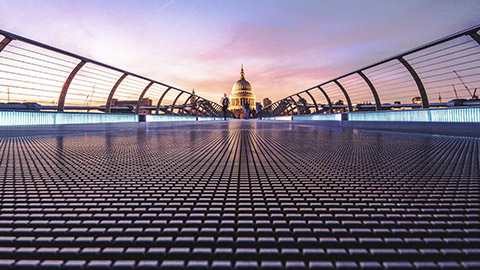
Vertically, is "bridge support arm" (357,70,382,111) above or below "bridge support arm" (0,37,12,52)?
below

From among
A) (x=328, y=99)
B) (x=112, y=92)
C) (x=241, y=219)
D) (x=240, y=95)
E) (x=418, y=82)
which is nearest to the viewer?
(x=241, y=219)

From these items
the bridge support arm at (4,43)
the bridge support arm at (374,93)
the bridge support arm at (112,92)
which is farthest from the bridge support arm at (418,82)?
the bridge support arm at (112,92)

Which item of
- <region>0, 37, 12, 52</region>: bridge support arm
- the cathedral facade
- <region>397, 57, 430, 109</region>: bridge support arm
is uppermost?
the cathedral facade

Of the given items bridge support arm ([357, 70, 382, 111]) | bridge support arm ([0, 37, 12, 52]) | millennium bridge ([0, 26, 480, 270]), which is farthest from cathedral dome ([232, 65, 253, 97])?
millennium bridge ([0, 26, 480, 270])

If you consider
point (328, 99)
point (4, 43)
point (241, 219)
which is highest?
point (4, 43)

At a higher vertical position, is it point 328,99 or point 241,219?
point 328,99

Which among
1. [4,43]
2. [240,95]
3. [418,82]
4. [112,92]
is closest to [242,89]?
[240,95]

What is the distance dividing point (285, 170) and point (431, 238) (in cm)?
→ 84

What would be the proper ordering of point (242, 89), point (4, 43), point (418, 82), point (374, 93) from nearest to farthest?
point (4, 43) < point (418, 82) < point (374, 93) < point (242, 89)

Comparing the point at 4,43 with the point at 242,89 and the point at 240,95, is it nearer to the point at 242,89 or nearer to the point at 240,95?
the point at 240,95

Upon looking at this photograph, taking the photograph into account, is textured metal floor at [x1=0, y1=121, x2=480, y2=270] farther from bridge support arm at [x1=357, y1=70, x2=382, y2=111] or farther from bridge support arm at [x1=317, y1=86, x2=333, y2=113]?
bridge support arm at [x1=317, y1=86, x2=333, y2=113]

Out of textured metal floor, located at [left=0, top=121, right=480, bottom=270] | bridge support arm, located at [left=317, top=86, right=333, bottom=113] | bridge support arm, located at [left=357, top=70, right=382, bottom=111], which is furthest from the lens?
bridge support arm, located at [left=317, top=86, right=333, bottom=113]

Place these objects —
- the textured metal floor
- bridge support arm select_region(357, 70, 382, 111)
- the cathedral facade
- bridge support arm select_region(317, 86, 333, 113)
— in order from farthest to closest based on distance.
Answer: the cathedral facade, bridge support arm select_region(317, 86, 333, 113), bridge support arm select_region(357, 70, 382, 111), the textured metal floor

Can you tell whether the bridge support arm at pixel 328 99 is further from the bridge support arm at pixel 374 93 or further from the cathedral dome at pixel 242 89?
the cathedral dome at pixel 242 89
